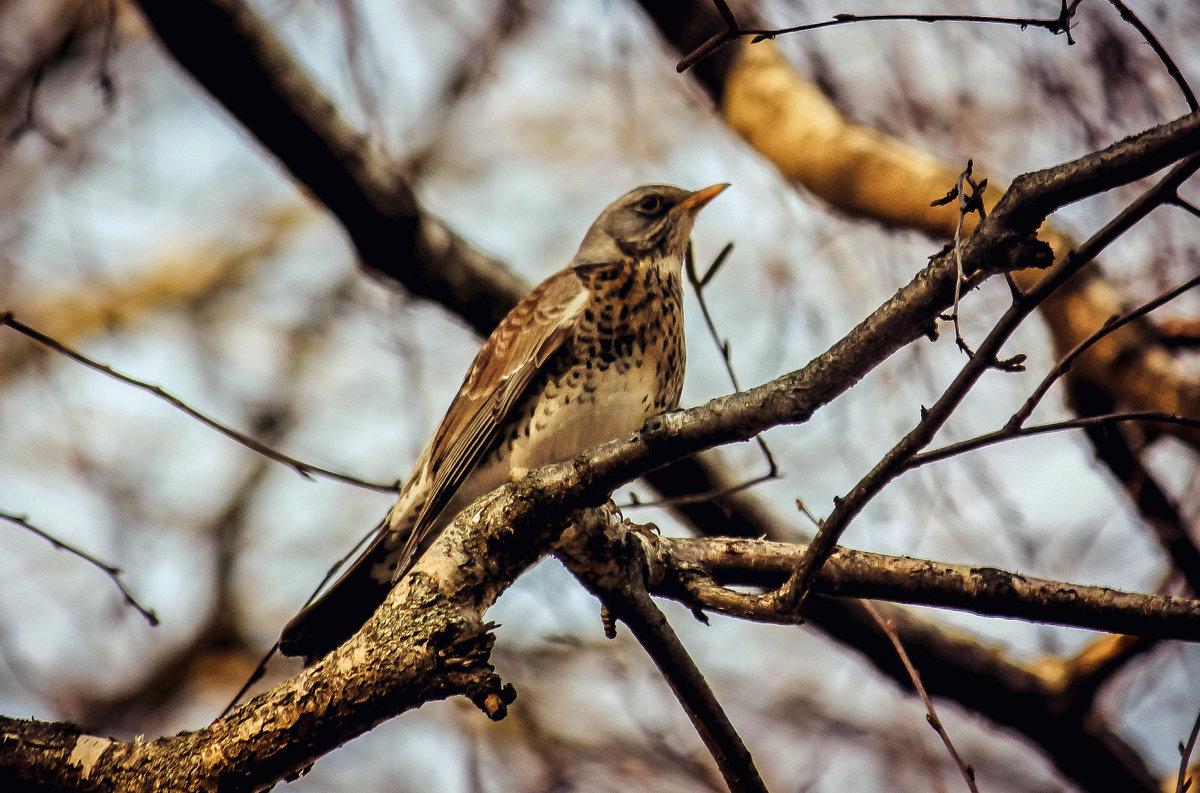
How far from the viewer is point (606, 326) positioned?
468cm

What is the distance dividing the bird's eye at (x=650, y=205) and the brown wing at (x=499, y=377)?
2.89 ft

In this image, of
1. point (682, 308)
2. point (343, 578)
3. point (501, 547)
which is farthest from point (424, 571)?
point (682, 308)

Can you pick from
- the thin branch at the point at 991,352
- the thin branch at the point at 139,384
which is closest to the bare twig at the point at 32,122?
the thin branch at the point at 139,384

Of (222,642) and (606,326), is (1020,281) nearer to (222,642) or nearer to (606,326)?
(606,326)

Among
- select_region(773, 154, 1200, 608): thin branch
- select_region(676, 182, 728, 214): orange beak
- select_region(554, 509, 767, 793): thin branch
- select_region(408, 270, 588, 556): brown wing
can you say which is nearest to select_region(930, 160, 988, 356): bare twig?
select_region(773, 154, 1200, 608): thin branch

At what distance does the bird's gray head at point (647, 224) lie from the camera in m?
5.49

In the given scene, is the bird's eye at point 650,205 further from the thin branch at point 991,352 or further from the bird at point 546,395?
the thin branch at point 991,352

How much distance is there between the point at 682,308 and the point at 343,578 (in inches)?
78.0

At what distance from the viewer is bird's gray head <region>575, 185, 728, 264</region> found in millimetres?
5492

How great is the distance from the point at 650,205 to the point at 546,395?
1.67 meters

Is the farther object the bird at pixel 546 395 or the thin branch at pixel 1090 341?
the bird at pixel 546 395

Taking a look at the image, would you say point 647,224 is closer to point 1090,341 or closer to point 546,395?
point 546,395

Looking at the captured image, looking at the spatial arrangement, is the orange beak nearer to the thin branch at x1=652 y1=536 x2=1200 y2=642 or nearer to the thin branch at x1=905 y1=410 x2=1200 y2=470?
the thin branch at x1=652 y1=536 x2=1200 y2=642

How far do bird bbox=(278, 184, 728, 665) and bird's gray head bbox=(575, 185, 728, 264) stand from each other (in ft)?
1.41
